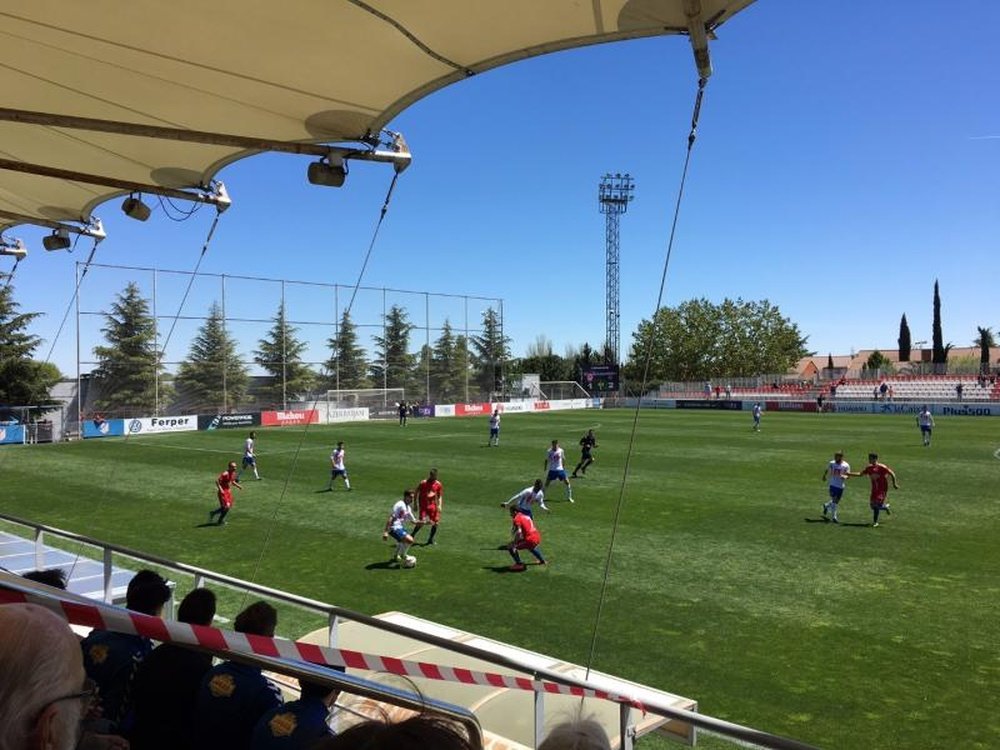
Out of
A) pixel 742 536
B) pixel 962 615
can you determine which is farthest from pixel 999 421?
pixel 962 615

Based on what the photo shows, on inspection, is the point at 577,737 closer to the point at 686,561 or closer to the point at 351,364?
the point at 686,561

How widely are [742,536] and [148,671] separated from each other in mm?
13134

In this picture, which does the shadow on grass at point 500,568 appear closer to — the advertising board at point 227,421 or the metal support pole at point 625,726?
the metal support pole at point 625,726

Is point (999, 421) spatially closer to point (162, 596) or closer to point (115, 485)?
point (115, 485)

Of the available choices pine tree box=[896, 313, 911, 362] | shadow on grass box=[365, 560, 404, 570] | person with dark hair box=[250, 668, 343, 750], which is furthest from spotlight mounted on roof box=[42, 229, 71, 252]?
pine tree box=[896, 313, 911, 362]

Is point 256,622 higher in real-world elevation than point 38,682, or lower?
lower

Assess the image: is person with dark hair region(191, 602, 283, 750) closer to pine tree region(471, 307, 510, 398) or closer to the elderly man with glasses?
the elderly man with glasses

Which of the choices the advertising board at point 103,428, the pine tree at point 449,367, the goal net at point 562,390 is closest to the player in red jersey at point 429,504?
the advertising board at point 103,428

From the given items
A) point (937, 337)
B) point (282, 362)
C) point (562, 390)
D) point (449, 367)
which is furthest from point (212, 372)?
point (937, 337)

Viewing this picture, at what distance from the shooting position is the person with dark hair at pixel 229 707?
3.13m

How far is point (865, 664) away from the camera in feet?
26.9

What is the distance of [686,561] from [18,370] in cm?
4720

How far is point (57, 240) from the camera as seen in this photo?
10828 millimetres

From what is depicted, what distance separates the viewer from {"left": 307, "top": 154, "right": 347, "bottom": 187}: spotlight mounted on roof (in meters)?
6.84
